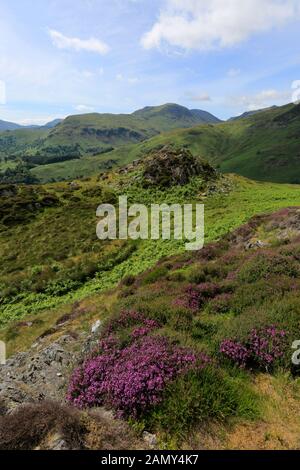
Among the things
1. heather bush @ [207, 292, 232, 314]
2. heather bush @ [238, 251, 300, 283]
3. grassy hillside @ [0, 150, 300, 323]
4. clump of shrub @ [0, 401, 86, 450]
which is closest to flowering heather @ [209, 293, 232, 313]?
heather bush @ [207, 292, 232, 314]

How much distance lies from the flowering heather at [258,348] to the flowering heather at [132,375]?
3.75 ft

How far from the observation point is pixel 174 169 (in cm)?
6438

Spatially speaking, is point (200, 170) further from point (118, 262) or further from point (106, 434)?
point (106, 434)

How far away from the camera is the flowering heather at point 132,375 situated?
7.03m

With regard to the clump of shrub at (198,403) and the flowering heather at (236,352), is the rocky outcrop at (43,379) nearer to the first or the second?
the clump of shrub at (198,403)

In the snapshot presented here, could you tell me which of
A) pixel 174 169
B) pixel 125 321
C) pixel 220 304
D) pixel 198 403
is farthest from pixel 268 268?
pixel 174 169

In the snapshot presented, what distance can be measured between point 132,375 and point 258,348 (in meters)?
3.45

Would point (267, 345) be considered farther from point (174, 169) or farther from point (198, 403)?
point (174, 169)

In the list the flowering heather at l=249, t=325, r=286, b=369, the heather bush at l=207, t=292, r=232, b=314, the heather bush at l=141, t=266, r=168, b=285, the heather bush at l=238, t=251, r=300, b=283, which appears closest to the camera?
the flowering heather at l=249, t=325, r=286, b=369

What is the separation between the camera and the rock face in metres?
62.2

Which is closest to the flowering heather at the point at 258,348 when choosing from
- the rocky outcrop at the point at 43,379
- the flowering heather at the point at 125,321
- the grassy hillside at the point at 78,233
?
the flowering heather at the point at 125,321

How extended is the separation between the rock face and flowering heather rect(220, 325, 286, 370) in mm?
53303

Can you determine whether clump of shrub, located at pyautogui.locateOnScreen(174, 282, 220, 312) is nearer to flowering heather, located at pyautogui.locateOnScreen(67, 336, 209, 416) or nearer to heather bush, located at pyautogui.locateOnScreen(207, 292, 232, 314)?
heather bush, located at pyautogui.locateOnScreen(207, 292, 232, 314)
